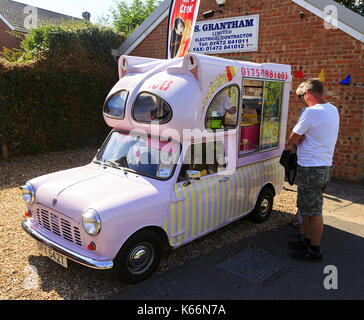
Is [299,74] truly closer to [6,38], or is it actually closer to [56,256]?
[56,256]

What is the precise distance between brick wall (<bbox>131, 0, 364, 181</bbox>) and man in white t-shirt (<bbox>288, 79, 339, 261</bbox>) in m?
4.22

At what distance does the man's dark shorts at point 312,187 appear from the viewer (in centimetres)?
416

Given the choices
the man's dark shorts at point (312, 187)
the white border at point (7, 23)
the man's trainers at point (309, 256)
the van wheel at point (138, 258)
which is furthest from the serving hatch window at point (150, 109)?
the white border at point (7, 23)

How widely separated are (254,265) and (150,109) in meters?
2.43

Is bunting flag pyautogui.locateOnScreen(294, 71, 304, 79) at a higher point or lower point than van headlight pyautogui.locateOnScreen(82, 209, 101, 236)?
higher

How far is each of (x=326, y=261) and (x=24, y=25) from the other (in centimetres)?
2495

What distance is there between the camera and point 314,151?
4.14 metres

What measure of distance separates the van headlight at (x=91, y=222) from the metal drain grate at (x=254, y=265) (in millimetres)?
1737

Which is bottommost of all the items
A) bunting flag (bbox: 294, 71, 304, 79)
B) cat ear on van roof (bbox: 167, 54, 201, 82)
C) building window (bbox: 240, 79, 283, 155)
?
building window (bbox: 240, 79, 283, 155)

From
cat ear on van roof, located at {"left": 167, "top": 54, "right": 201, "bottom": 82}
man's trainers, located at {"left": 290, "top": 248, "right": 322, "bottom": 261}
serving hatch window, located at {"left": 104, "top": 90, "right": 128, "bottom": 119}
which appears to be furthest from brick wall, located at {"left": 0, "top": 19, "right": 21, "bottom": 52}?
man's trainers, located at {"left": 290, "top": 248, "right": 322, "bottom": 261}

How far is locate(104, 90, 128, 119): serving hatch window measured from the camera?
4430 mm

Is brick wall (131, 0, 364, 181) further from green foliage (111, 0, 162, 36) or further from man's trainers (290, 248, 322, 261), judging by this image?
green foliage (111, 0, 162, 36)
